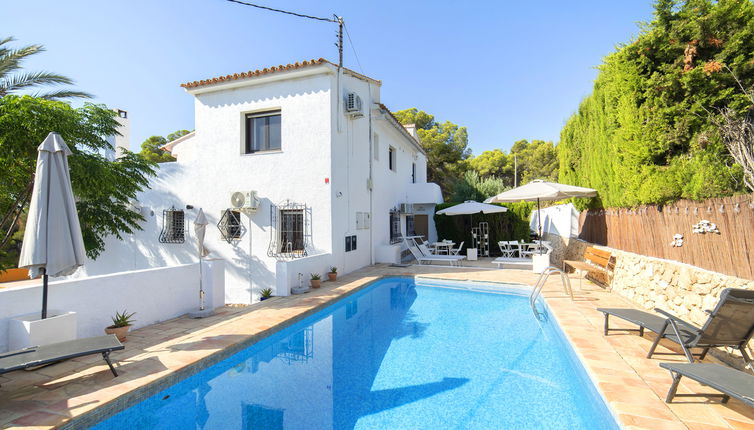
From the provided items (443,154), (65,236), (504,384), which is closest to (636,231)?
(504,384)

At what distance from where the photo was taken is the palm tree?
9312 mm

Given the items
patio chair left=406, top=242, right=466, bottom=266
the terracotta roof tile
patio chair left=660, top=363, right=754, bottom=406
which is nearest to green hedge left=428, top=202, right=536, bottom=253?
patio chair left=406, top=242, right=466, bottom=266

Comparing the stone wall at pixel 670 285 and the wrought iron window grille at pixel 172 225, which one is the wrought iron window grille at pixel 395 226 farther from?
the stone wall at pixel 670 285

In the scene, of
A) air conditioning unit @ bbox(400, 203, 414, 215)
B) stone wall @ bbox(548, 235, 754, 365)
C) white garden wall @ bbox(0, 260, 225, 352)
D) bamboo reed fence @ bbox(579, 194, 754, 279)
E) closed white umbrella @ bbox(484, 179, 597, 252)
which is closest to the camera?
bamboo reed fence @ bbox(579, 194, 754, 279)

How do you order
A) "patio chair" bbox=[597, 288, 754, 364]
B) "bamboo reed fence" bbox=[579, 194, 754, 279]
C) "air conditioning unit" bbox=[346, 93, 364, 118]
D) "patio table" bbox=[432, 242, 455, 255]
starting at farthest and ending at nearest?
"patio table" bbox=[432, 242, 455, 255], "air conditioning unit" bbox=[346, 93, 364, 118], "bamboo reed fence" bbox=[579, 194, 754, 279], "patio chair" bbox=[597, 288, 754, 364]

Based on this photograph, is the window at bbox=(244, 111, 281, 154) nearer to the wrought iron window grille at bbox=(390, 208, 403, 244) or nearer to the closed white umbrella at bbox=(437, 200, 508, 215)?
the wrought iron window grille at bbox=(390, 208, 403, 244)

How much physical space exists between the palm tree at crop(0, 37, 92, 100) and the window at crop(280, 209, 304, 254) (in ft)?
24.6

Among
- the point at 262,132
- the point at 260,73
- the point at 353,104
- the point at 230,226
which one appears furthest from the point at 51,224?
the point at 353,104

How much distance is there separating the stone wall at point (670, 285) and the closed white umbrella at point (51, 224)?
8.95 meters

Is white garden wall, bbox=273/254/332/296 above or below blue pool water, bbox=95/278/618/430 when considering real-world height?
above

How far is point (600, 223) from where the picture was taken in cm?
1003

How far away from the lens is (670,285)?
600cm

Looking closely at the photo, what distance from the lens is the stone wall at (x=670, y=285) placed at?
4.83 m

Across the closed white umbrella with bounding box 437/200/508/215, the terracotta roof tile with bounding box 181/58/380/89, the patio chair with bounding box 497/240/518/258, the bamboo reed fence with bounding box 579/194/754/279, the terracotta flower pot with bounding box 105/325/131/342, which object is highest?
the terracotta roof tile with bounding box 181/58/380/89
